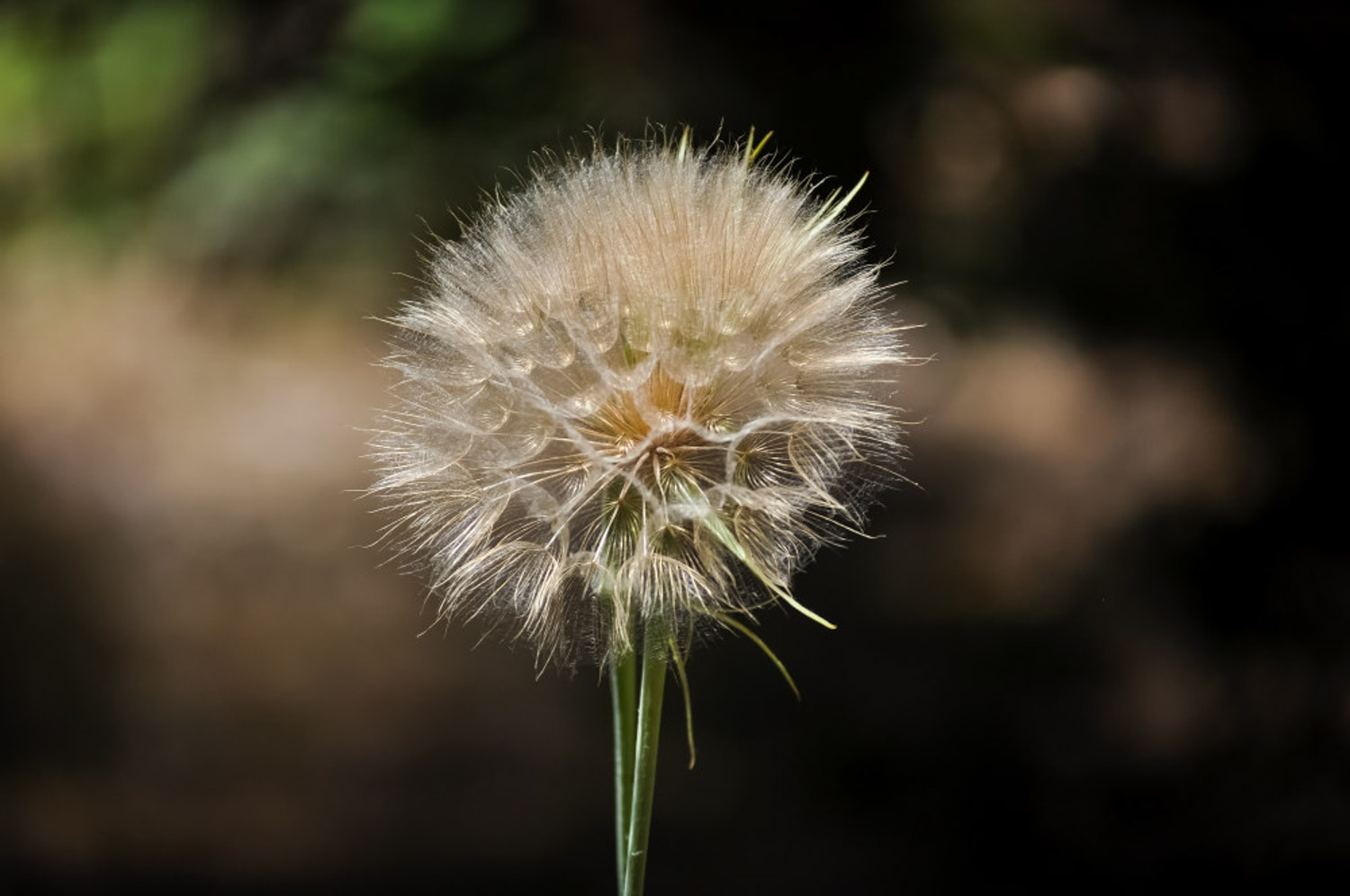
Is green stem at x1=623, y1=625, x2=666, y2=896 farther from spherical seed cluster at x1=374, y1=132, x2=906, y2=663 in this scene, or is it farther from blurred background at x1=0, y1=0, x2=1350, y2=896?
blurred background at x1=0, y1=0, x2=1350, y2=896

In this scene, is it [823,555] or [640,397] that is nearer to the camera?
[640,397]

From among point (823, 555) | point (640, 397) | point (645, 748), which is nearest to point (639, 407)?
point (640, 397)

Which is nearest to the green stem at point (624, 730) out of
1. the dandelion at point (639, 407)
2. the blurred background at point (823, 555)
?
the dandelion at point (639, 407)

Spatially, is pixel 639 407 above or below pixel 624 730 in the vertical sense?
above

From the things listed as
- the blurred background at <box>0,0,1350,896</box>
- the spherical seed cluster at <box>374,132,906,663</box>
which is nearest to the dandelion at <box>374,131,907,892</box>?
the spherical seed cluster at <box>374,132,906,663</box>

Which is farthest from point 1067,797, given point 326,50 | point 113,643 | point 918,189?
point 326,50

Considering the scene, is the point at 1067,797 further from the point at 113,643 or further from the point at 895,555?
the point at 113,643

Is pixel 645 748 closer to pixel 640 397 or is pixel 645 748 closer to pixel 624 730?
pixel 624 730
